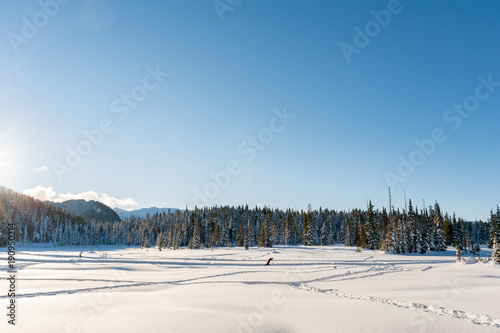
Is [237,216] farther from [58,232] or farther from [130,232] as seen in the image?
[58,232]

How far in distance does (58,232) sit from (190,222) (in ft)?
259

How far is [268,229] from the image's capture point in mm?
84000

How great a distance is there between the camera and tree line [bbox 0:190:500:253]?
6388cm

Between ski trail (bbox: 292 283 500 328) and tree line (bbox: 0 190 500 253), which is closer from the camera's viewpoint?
ski trail (bbox: 292 283 500 328)

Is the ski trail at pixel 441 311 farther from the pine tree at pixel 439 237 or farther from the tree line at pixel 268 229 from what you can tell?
the pine tree at pixel 439 237

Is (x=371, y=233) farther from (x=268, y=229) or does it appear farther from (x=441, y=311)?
(x=441, y=311)

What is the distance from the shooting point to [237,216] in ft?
419

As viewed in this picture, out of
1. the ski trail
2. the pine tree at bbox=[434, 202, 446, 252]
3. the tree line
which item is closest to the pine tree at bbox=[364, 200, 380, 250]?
the tree line

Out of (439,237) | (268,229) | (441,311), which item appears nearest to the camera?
(441,311)

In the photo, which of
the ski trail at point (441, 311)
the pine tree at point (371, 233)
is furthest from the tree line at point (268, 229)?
the ski trail at point (441, 311)

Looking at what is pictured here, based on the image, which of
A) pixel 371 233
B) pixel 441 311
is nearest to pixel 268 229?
pixel 371 233

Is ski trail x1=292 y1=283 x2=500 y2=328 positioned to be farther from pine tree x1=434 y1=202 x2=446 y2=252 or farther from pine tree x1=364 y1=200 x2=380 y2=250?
pine tree x1=434 y1=202 x2=446 y2=252

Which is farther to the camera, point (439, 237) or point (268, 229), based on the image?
point (268, 229)

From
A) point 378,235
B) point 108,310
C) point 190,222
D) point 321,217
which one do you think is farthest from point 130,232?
point 108,310
